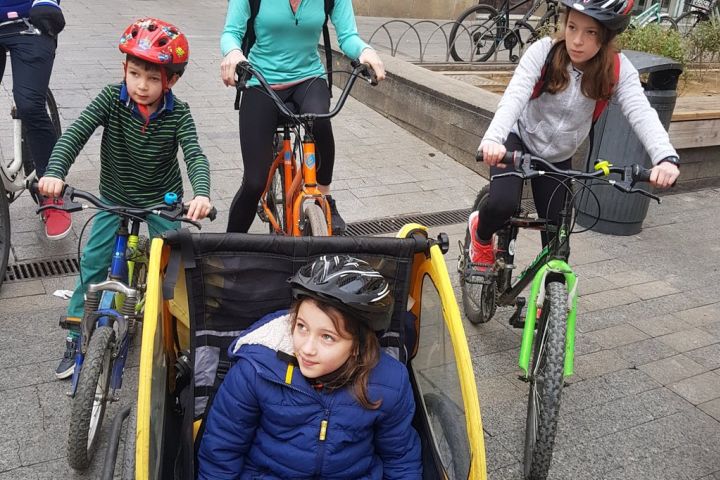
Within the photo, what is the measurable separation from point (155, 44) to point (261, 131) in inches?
43.1

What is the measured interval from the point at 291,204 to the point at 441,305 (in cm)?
185

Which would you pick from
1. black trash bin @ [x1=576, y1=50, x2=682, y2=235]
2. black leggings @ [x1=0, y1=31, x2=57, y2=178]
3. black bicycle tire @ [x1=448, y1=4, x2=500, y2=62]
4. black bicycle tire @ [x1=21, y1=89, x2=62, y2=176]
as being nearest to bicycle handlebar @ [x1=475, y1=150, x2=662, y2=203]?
black trash bin @ [x1=576, y1=50, x2=682, y2=235]

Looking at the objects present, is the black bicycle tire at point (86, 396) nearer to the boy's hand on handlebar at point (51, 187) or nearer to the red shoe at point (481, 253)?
the boy's hand on handlebar at point (51, 187)

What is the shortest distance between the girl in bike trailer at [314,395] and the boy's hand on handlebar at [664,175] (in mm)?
1348

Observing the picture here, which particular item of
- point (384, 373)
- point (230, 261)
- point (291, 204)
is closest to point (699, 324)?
point (291, 204)

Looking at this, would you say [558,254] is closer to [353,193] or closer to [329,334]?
[329,334]

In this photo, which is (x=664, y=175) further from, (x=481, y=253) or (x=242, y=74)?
(x=242, y=74)

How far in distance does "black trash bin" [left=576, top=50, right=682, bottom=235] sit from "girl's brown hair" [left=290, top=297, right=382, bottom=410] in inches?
139

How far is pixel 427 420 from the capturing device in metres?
2.61

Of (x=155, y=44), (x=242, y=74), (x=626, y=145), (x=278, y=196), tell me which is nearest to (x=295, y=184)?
(x=278, y=196)

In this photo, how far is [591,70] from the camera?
3314 millimetres

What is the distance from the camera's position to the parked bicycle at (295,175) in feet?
12.0

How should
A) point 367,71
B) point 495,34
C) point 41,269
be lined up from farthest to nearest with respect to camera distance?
1. point 495,34
2. point 41,269
3. point 367,71

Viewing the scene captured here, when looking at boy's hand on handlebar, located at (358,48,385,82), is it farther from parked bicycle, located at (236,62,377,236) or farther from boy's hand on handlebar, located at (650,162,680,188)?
boy's hand on handlebar, located at (650,162,680,188)
